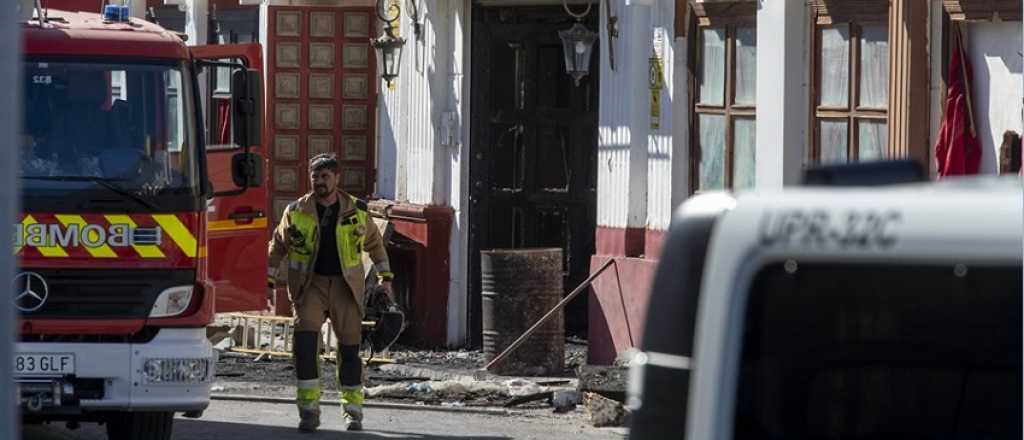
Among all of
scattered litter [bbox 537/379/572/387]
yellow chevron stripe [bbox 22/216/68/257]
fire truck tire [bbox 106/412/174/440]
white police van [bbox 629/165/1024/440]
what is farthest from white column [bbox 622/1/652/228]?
white police van [bbox 629/165/1024/440]

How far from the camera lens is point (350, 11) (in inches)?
788

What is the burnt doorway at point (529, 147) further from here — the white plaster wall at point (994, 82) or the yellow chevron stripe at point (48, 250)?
the yellow chevron stripe at point (48, 250)

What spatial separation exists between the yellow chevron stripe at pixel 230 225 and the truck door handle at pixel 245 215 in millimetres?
23

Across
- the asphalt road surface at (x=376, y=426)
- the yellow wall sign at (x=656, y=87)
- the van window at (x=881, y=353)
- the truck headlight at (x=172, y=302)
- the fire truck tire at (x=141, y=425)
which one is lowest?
the asphalt road surface at (x=376, y=426)

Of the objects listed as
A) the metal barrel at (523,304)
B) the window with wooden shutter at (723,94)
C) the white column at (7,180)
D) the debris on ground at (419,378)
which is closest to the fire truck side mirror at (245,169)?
the debris on ground at (419,378)

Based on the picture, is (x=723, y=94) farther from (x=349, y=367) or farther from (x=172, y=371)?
(x=172, y=371)

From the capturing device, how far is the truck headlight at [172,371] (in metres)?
10.9

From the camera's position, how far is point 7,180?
15.3ft

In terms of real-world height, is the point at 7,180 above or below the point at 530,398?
above

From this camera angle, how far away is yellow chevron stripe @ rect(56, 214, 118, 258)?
10953 mm

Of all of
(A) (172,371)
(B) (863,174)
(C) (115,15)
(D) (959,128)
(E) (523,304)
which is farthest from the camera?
(E) (523,304)

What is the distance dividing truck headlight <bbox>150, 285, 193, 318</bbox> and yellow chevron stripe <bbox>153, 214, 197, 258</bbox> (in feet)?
0.62

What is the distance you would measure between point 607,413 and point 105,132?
409 centimetres

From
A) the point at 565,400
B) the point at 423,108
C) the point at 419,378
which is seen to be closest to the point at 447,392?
the point at 565,400
